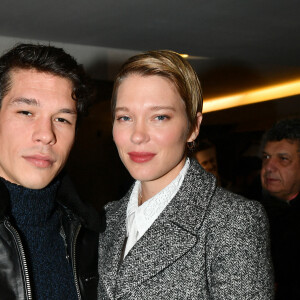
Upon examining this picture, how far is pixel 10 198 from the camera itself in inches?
62.7

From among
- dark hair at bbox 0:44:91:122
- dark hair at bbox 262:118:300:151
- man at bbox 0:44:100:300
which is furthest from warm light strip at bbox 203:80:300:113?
man at bbox 0:44:100:300

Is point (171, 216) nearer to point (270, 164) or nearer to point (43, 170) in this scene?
point (43, 170)

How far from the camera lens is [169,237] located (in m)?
1.44

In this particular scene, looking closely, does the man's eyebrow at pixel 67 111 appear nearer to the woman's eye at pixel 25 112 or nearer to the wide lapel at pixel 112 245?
the woman's eye at pixel 25 112

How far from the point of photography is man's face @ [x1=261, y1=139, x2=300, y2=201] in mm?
2594

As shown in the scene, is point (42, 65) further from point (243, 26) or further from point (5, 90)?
point (243, 26)

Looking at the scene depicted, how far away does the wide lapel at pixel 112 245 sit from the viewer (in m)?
1.51

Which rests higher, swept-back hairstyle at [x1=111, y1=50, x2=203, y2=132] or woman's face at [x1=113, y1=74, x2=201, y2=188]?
swept-back hairstyle at [x1=111, y1=50, x2=203, y2=132]

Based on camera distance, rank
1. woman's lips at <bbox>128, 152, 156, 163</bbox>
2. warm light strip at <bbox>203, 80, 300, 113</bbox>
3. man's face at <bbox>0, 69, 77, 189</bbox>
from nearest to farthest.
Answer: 1. woman's lips at <bbox>128, 152, 156, 163</bbox>
2. man's face at <bbox>0, 69, 77, 189</bbox>
3. warm light strip at <bbox>203, 80, 300, 113</bbox>

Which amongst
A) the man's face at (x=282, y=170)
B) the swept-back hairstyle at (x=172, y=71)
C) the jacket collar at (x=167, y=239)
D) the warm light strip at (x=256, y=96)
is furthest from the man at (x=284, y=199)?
the warm light strip at (x=256, y=96)

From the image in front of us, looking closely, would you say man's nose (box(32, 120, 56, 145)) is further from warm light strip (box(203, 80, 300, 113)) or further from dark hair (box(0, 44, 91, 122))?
warm light strip (box(203, 80, 300, 113))

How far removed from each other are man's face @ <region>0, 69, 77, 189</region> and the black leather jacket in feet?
Result: 0.34

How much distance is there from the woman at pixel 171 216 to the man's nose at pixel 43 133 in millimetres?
233

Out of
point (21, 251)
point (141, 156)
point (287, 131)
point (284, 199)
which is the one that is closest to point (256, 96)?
point (287, 131)
